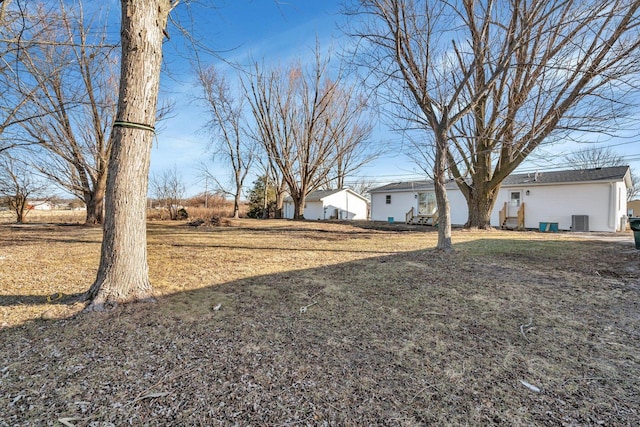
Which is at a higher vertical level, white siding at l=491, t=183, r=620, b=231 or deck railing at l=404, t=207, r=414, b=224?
white siding at l=491, t=183, r=620, b=231

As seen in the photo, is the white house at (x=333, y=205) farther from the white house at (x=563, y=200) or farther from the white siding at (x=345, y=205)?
the white house at (x=563, y=200)

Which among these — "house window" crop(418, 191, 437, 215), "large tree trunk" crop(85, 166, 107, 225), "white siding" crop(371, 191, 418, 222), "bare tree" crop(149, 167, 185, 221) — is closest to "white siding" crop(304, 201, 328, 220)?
"white siding" crop(371, 191, 418, 222)

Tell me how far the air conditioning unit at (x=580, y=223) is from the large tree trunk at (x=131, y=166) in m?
17.0

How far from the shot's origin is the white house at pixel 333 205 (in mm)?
27656

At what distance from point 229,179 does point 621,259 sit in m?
23.6

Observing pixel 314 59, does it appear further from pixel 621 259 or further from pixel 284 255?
pixel 621 259

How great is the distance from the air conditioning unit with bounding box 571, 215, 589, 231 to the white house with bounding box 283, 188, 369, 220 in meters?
17.5

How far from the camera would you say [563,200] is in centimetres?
1427

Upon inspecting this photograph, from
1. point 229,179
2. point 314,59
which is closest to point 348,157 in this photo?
point 314,59

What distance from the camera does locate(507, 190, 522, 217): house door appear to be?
51.1ft

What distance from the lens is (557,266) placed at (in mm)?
4625

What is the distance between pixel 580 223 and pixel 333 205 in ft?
58.6

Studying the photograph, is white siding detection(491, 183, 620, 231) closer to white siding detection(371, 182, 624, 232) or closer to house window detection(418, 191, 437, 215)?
white siding detection(371, 182, 624, 232)

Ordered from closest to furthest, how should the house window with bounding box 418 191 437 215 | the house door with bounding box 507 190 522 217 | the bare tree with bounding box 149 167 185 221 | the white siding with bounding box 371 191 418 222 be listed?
the house door with bounding box 507 190 522 217 < the house window with bounding box 418 191 437 215 < the white siding with bounding box 371 191 418 222 < the bare tree with bounding box 149 167 185 221
